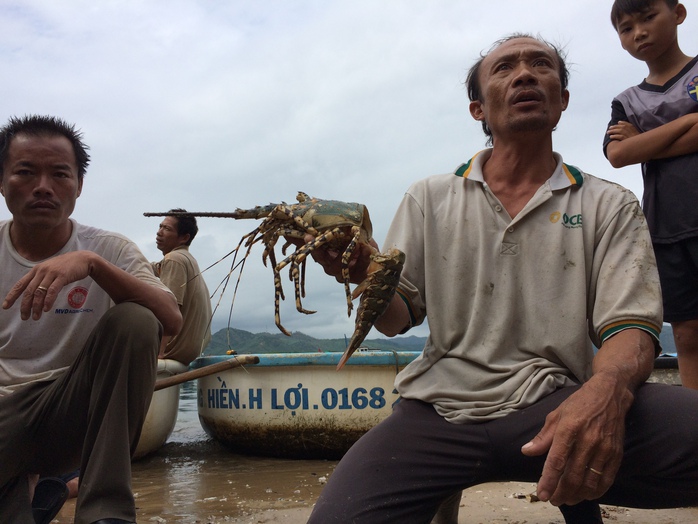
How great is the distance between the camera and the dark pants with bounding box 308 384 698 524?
179 cm

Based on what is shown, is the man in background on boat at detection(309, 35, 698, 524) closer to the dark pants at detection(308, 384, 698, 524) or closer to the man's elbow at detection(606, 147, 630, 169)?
the dark pants at detection(308, 384, 698, 524)

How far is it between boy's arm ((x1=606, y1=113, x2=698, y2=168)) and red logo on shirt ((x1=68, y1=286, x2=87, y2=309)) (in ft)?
9.36

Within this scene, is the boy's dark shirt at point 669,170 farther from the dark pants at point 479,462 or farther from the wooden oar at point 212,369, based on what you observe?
the wooden oar at point 212,369

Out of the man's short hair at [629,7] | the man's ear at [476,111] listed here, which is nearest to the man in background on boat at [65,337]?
the man's ear at [476,111]

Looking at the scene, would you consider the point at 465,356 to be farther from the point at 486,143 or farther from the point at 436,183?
the point at 486,143

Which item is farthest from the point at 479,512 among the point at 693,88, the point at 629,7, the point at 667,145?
the point at 629,7

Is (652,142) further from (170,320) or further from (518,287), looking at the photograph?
(170,320)

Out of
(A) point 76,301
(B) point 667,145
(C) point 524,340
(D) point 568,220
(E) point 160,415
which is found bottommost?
(E) point 160,415

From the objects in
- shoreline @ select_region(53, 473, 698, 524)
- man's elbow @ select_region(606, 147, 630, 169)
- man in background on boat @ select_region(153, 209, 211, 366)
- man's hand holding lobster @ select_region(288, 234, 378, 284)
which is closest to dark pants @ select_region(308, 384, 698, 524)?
man's hand holding lobster @ select_region(288, 234, 378, 284)

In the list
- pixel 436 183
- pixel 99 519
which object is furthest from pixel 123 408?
pixel 436 183

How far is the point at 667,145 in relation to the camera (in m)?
2.90

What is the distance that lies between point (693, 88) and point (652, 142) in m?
0.34

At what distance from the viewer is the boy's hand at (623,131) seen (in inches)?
121

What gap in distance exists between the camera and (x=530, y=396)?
1.98 m
